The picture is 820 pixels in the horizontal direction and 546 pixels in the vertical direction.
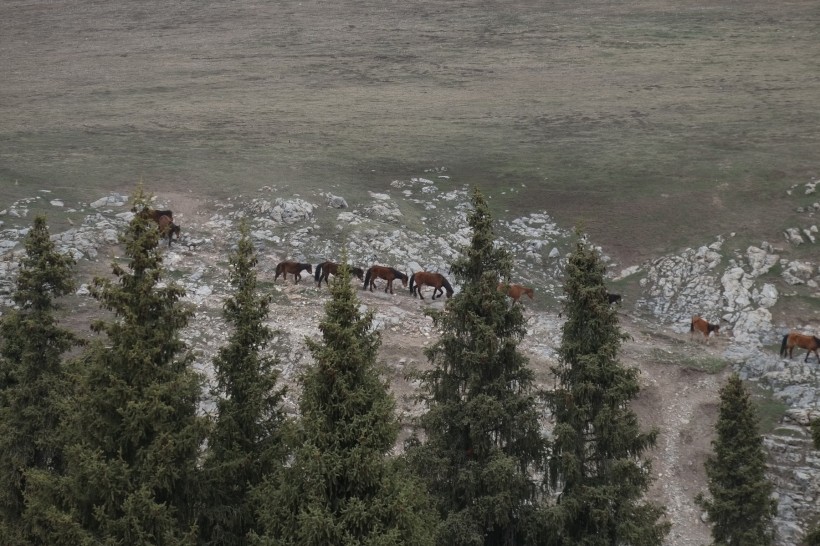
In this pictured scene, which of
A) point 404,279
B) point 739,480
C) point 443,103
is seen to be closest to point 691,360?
point 739,480

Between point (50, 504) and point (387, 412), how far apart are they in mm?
5740

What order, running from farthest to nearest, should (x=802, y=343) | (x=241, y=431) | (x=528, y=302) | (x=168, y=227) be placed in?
1. (x=168, y=227)
2. (x=528, y=302)
3. (x=802, y=343)
4. (x=241, y=431)

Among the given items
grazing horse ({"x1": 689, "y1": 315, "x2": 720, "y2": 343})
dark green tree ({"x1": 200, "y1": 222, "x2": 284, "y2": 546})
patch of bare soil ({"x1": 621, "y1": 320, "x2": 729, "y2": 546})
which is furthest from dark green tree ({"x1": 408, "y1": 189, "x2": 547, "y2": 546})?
grazing horse ({"x1": 689, "y1": 315, "x2": 720, "y2": 343})

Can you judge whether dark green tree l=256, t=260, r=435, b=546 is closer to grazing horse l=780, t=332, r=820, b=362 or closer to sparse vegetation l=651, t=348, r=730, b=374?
sparse vegetation l=651, t=348, r=730, b=374

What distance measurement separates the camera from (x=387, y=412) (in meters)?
11.5

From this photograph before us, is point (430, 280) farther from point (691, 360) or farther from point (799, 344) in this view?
point (799, 344)

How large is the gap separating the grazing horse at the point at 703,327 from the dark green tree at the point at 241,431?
62.6ft

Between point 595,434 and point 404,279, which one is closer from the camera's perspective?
point 595,434

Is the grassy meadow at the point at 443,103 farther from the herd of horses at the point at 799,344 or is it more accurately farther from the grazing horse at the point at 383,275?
the grazing horse at the point at 383,275

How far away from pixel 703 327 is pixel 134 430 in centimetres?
2210

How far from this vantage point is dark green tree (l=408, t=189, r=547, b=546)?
14.9 m

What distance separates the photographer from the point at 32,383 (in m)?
15.9

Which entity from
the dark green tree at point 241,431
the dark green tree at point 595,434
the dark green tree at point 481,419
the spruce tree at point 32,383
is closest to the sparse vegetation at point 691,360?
the dark green tree at point 595,434

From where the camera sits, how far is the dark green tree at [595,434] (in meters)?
15.1
